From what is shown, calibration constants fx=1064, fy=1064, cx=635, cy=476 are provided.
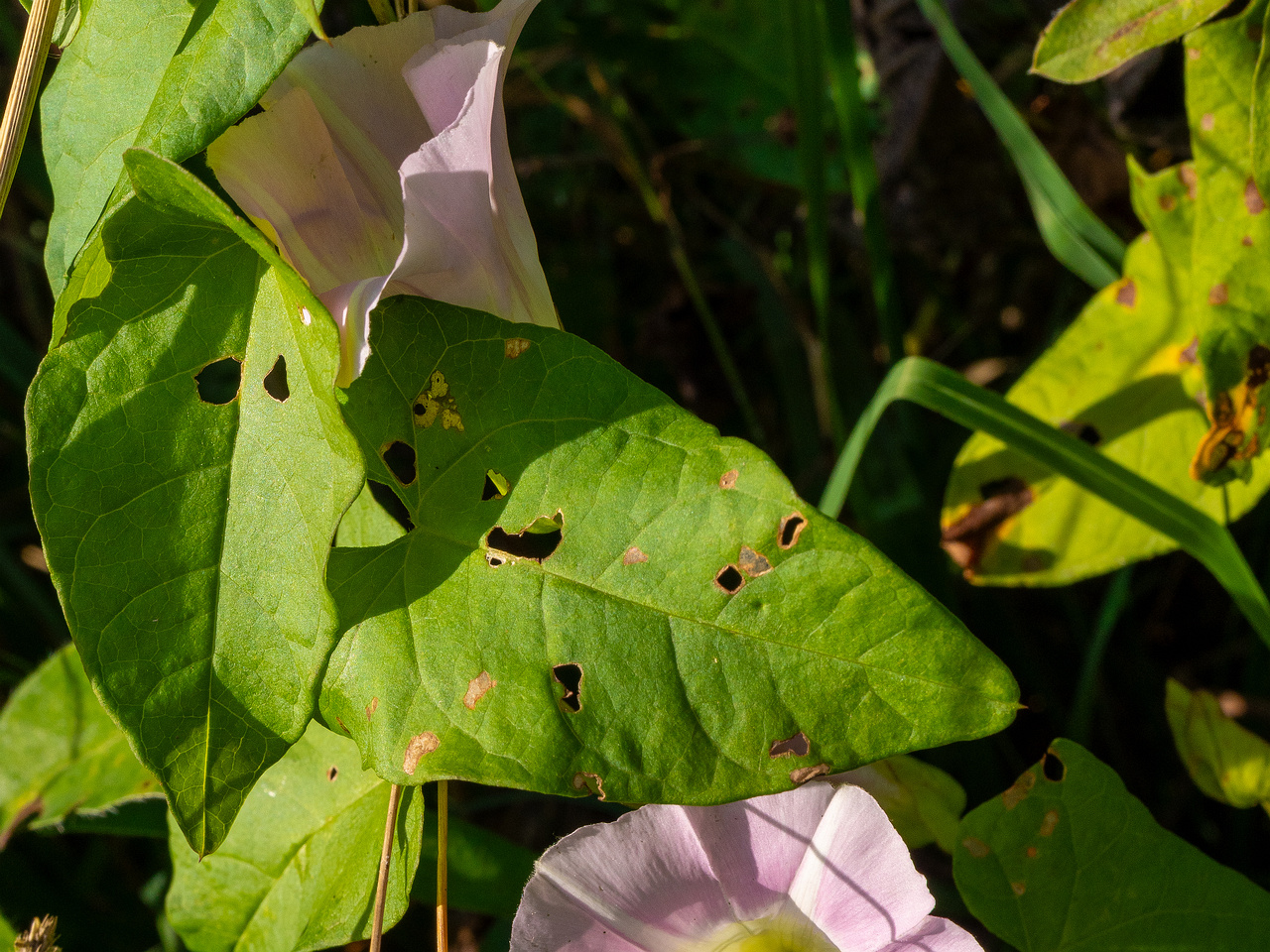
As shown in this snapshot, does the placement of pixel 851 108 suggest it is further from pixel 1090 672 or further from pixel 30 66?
pixel 30 66

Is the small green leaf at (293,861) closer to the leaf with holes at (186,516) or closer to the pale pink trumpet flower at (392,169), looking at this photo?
the leaf with holes at (186,516)

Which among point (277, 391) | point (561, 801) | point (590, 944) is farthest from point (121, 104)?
point (561, 801)

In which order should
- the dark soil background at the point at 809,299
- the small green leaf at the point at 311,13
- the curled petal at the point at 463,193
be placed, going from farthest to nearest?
the dark soil background at the point at 809,299
the curled petal at the point at 463,193
the small green leaf at the point at 311,13

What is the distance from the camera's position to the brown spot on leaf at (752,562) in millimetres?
575

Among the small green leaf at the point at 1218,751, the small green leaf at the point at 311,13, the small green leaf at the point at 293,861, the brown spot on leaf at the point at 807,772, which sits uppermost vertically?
the small green leaf at the point at 311,13

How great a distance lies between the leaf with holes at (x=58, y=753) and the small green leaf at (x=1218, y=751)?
3.00ft

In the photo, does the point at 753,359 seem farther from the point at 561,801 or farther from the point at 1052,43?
the point at 1052,43

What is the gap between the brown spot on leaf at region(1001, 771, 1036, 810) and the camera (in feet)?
2.44

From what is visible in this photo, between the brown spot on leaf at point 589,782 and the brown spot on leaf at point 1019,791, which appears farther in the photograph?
the brown spot on leaf at point 1019,791

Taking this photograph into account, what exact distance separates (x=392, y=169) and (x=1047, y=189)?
0.68m

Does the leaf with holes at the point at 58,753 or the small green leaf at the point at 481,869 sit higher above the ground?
the leaf with holes at the point at 58,753

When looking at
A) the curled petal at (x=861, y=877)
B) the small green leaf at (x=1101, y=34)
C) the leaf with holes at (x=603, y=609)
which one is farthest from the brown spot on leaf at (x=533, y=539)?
the small green leaf at (x=1101, y=34)

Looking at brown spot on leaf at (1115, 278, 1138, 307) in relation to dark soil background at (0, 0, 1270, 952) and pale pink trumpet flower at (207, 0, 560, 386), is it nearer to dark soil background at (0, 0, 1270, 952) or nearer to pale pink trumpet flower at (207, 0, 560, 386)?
dark soil background at (0, 0, 1270, 952)

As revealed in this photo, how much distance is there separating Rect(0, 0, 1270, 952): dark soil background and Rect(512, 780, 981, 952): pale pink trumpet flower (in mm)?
507
